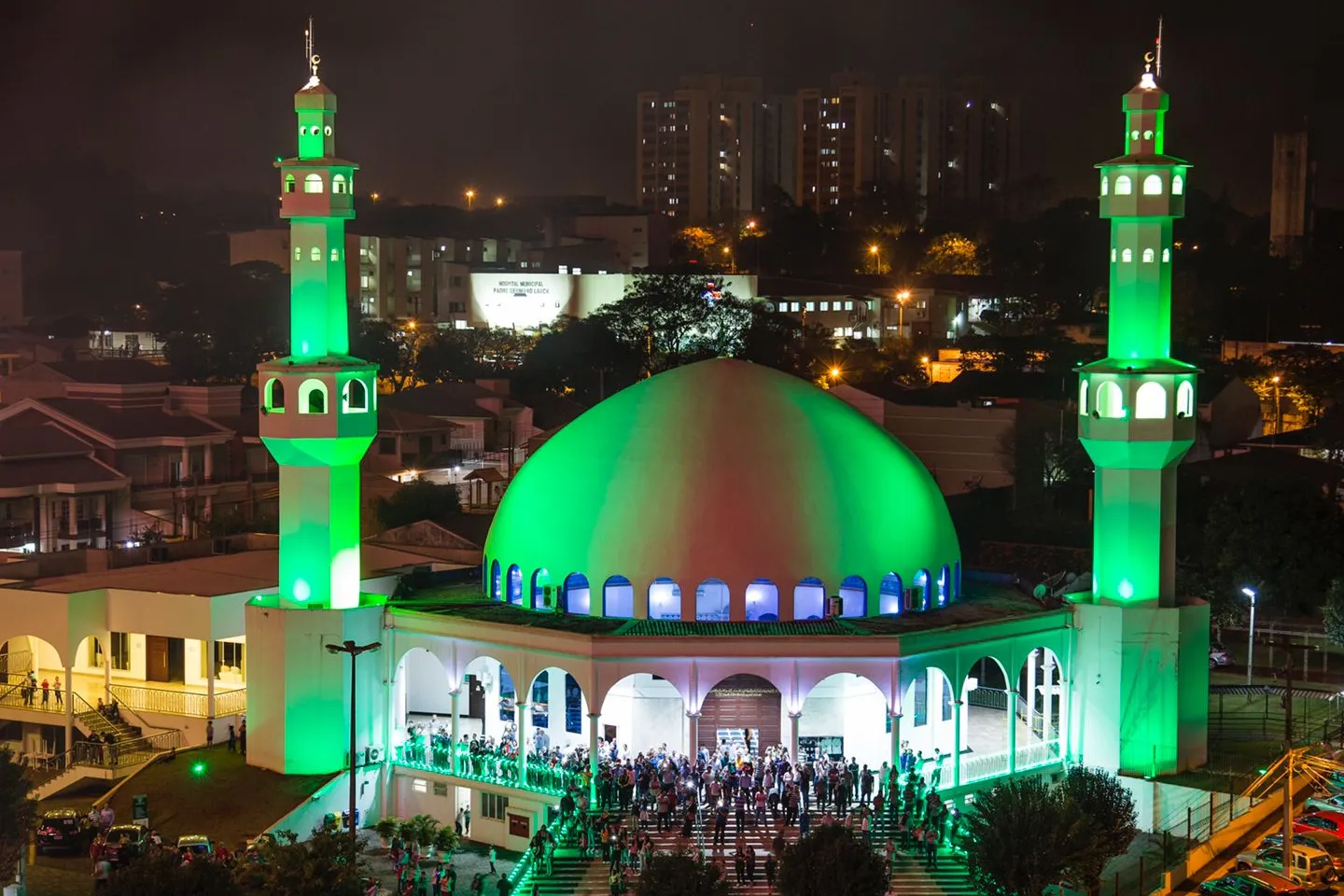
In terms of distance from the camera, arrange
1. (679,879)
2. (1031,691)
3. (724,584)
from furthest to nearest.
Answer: (1031,691), (724,584), (679,879)

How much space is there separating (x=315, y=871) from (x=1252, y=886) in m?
14.8

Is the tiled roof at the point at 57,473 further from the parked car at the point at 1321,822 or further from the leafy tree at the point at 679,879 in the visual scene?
the parked car at the point at 1321,822

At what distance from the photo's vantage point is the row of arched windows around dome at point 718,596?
40438mm

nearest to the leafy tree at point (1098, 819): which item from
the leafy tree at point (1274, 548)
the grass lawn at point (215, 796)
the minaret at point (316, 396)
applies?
the grass lawn at point (215, 796)

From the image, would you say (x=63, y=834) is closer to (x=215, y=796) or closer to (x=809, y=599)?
(x=215, y=796)

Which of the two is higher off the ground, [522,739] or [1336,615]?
[1336,615]

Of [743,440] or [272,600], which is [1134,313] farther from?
[272,600]

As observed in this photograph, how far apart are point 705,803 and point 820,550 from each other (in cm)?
653

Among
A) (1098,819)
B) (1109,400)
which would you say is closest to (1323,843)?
(1098,819)

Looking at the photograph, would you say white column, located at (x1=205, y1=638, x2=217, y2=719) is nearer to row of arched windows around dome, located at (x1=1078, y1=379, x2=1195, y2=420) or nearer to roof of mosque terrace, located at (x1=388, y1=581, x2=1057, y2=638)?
roof of mosque terrace, located at (x1=388, y1=581, x2=1057, y2=638)

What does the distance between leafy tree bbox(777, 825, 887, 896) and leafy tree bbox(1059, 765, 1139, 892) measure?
3905 mm

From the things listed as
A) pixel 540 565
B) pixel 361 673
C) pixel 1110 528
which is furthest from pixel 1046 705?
pixel 361 673

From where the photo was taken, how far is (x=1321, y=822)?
36062 mm

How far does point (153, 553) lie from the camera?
52.2 meters
